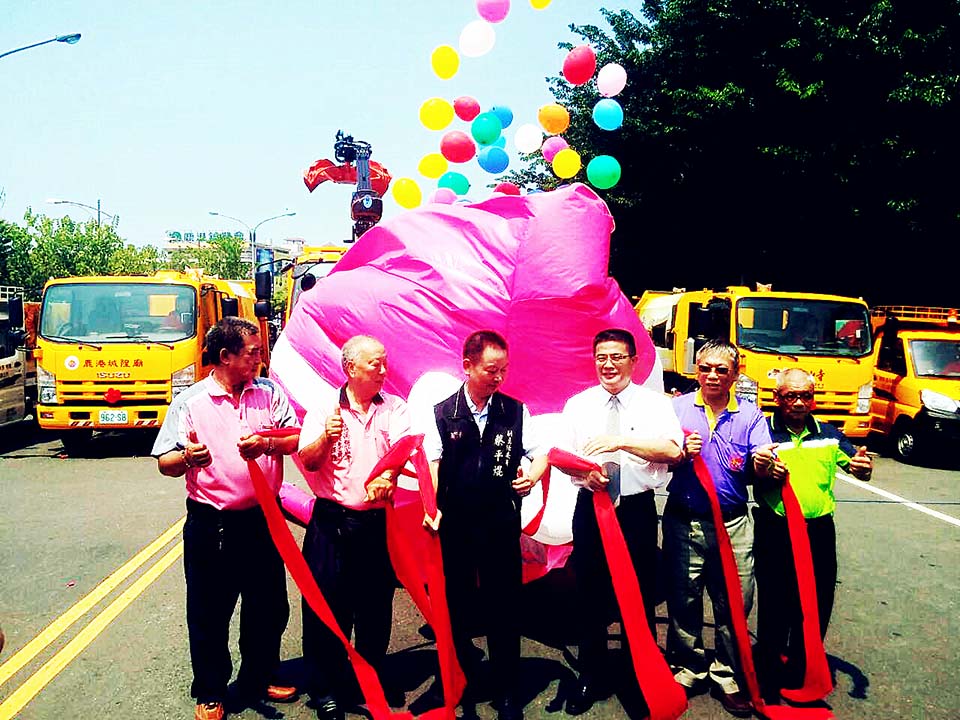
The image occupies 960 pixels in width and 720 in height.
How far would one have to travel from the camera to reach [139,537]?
682cm

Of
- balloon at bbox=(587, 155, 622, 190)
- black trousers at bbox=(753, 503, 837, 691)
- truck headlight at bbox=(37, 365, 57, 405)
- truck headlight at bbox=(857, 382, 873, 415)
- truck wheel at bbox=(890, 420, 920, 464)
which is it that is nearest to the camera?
black trousers at bbox=(753, 503, 837, 691)

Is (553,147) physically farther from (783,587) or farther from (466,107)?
(783,587)

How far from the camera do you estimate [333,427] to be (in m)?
3.59

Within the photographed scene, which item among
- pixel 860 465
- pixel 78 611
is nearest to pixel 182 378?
pixel 78 611

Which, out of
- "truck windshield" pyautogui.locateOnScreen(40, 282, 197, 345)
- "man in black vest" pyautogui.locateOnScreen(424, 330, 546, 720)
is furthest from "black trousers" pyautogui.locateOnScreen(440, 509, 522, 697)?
"truck windshield" pyautogui.locateOnScreen(40, 282, 197, 345)

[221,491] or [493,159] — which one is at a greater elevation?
[493,159]

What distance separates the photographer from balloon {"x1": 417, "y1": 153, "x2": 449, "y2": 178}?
30.6ft

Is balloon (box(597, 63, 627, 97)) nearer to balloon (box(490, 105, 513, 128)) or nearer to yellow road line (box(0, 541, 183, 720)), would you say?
balloon (box(490, 105, 513, 128))

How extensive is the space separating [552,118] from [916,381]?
633 centimetres

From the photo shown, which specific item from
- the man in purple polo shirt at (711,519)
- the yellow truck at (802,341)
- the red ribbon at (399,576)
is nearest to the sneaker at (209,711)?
the red ribbon at (399,576)

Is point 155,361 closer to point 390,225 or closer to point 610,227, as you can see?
point 390,225

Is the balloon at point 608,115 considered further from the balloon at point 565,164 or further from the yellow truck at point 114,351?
the yellow truck at point 114,351

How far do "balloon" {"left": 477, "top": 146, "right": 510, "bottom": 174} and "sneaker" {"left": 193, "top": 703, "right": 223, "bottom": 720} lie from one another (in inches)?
269

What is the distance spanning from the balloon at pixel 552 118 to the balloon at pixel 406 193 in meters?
1.67
